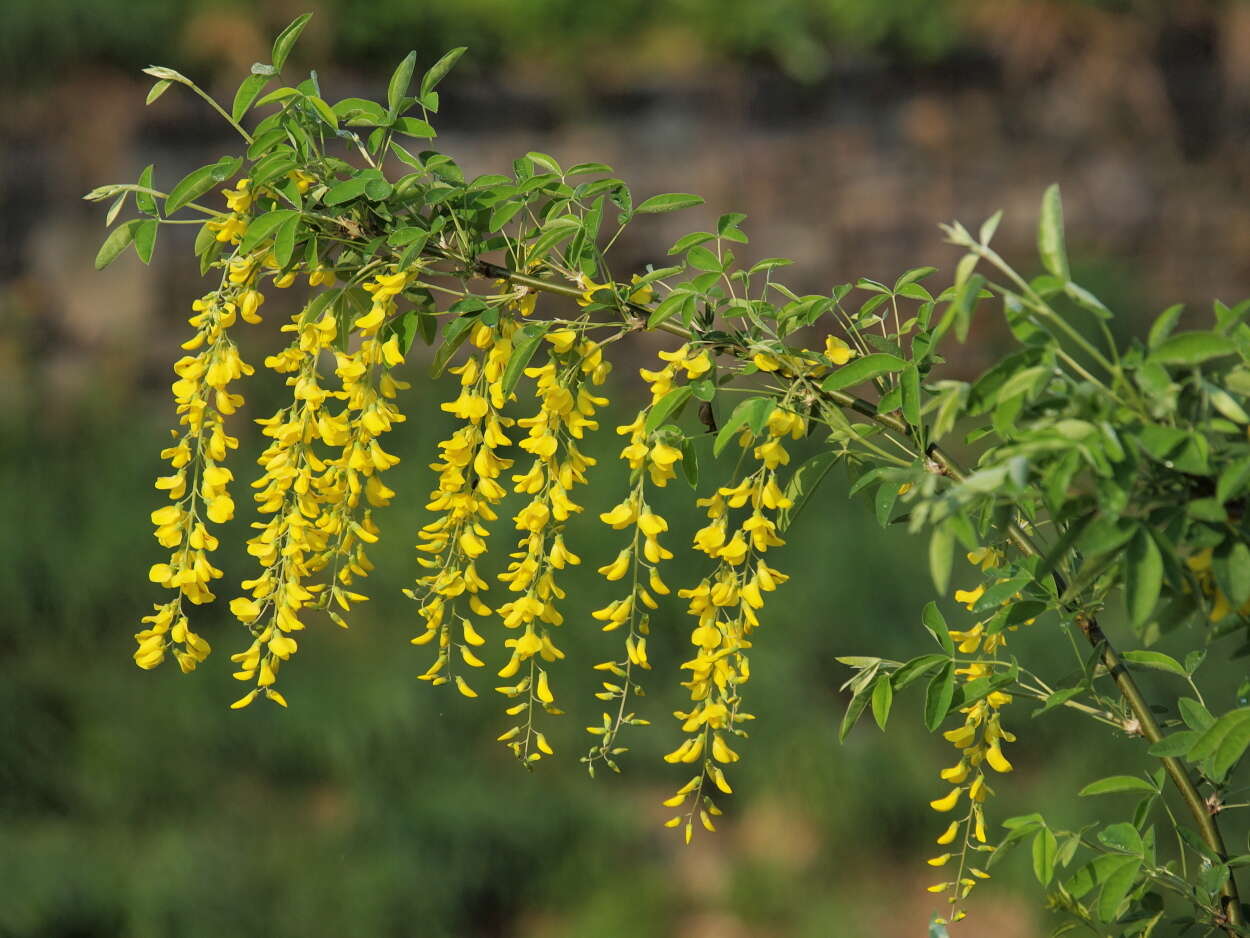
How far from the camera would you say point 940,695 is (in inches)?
42.4

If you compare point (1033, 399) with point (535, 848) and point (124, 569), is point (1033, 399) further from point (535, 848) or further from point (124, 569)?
point (124, 569)

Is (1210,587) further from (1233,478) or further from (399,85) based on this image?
(399,85)

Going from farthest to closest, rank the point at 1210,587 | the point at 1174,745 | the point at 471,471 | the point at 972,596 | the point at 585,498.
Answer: the point at 585,498 < the point at 471,471 < the point at 972,596 < the point at 1174,745 < the point at 1210,587

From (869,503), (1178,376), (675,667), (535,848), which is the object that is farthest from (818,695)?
(1178,376)

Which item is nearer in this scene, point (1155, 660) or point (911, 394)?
point (911, 394)

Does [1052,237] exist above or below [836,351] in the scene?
above

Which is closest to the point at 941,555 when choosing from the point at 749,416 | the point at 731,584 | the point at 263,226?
the point at 749,416

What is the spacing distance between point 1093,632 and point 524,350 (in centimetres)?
49

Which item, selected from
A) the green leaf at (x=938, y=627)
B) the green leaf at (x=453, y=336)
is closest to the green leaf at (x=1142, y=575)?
the green leaf at (x=938, y=627)

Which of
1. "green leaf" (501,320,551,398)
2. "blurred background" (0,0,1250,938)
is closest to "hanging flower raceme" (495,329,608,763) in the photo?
"green leaf" (501,320,551,398)

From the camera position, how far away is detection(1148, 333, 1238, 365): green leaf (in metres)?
0.84

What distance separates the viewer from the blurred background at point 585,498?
2996mm

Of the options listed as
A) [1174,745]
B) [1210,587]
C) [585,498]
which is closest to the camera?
[1210,587]

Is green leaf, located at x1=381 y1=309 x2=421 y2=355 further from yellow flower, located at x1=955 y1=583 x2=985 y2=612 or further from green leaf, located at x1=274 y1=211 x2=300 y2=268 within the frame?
yellow flower, located at x1=955 y1=583 x2=985 y2=612
